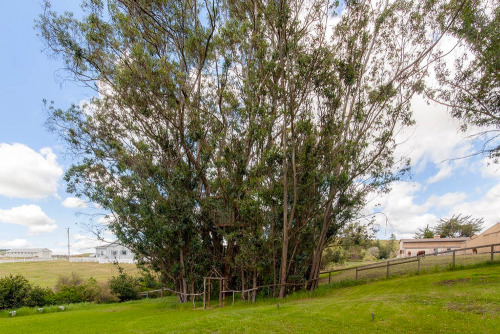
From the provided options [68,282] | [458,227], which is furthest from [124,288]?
[458,227]

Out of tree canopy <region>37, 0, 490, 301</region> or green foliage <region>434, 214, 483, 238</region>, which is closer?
tree canopy <region>37, 0, 490, 301</region>

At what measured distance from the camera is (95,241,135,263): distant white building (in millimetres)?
47562

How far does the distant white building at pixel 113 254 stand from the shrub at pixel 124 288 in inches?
857

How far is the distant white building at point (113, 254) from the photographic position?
156 ft

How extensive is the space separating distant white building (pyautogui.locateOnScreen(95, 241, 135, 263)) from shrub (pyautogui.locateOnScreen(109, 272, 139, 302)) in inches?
857

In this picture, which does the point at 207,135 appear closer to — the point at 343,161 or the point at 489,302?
the point at 343,161

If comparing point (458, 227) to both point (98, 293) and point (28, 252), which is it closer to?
point (98, 293)

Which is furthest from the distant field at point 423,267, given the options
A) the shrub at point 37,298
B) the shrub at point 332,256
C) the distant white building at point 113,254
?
the distant white building at point 113,254

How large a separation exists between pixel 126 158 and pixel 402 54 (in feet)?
53.5

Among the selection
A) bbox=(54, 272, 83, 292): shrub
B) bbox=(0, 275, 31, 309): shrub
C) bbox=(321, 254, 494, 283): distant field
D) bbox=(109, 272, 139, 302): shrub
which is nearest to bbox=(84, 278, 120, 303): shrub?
bbox=(109, 272, 139, 302): shrub

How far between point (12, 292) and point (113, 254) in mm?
30058

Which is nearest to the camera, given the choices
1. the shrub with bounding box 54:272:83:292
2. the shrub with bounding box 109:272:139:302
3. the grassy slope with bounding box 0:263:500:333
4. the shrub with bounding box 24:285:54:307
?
the grassy slope with bounding box 0:263:500:333

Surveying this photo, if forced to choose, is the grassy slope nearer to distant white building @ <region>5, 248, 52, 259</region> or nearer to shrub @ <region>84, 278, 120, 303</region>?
shrub @ <region>84, 278, 120, 303</region>

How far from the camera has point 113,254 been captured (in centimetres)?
4847
